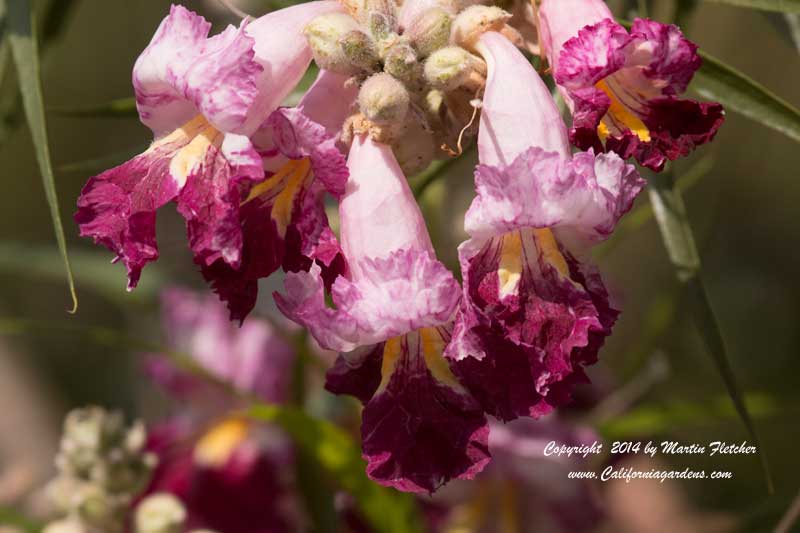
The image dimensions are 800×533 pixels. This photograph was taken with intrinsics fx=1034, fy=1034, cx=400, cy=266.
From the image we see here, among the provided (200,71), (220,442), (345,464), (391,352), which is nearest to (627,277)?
(220,442)

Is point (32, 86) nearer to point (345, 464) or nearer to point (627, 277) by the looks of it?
point (345, 464)

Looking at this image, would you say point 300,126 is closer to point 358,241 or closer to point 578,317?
point 358,241

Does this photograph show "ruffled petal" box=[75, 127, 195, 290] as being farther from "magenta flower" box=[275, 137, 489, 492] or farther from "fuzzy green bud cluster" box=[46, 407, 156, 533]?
"fuzzy green bud cluster" box=[46, 407, 156, 533]

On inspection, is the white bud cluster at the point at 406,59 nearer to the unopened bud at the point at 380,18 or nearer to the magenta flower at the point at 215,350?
the unopened bud at the point at 380,18

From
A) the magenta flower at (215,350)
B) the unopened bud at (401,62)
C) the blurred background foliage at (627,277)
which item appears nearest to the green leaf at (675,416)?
the blurred background foliage at (627,277)

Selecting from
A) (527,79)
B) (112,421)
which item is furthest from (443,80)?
(112,421)
